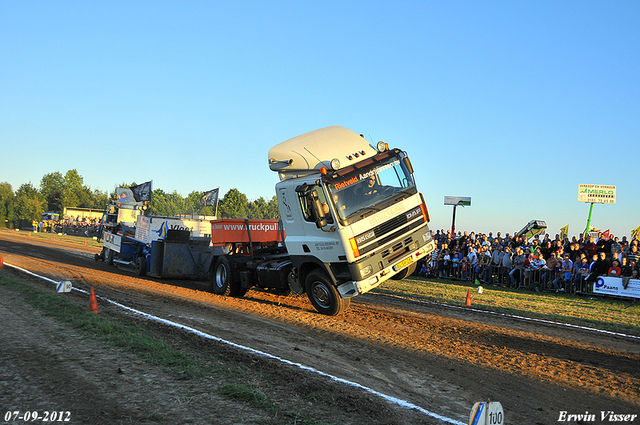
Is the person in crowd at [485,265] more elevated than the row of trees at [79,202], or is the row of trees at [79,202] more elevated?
the row of trees at [79,202]

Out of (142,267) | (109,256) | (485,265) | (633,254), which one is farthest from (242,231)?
(633,254)

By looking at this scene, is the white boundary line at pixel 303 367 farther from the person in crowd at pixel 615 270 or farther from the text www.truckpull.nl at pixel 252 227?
the person in crowd at pixel 615 270

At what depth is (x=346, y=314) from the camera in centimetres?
994

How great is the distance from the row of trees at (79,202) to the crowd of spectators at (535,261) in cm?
3637

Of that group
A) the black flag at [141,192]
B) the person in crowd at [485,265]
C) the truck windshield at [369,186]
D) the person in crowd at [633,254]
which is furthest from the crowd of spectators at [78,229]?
the person in crowd at [633,254]

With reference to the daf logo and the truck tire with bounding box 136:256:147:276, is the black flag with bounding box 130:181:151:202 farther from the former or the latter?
the daf logo

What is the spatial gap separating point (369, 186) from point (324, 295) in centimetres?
246

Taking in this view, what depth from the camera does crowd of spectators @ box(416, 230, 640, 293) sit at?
50.9 ft

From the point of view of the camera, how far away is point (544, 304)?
13.0m

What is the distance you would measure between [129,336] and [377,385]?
4.04m

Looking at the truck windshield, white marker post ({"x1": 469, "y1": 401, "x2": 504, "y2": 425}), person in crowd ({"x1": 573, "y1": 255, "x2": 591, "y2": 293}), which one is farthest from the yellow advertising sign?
white marker post ({"x1": 469, "y1": 401, "x2": 504, "y2": 425})

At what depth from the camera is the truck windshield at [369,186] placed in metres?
9.09

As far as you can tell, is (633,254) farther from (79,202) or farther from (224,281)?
(79,202)

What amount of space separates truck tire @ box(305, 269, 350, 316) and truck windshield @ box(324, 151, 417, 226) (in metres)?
1.39
